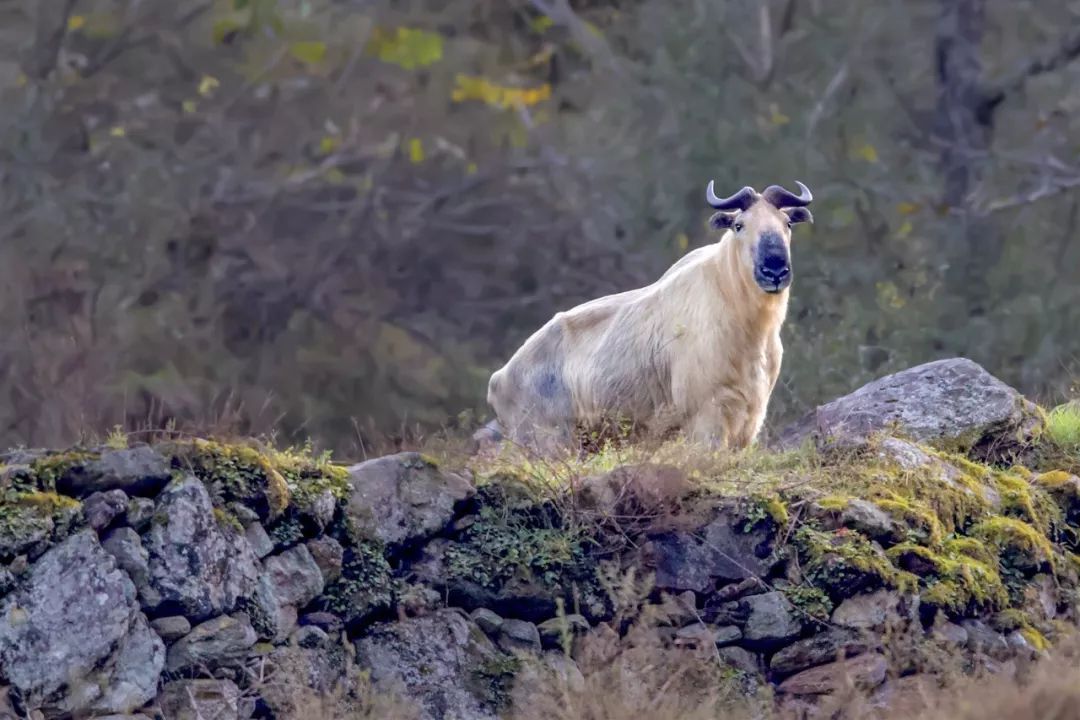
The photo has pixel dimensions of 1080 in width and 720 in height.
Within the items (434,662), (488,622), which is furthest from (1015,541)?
(434,662)

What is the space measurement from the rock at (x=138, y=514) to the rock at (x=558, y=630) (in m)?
1.68

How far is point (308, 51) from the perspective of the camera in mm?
23266

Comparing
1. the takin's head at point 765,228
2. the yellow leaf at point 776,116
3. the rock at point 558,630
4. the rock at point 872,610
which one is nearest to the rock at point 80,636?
the rock at point 558,630

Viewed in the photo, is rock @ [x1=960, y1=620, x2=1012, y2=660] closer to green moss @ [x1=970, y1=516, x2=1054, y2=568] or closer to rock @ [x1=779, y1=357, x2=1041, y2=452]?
green moss @ [x1=970, y1=516, x2=1054, y2=568]

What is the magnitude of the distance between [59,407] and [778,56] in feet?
34.5

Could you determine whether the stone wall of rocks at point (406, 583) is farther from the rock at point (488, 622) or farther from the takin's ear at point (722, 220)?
the takin's ear at point (722, 220)

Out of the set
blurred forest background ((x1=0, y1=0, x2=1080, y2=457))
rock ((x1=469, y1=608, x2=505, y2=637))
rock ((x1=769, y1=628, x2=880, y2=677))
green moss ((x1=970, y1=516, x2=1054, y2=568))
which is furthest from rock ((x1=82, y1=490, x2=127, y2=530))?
blurred forest background ((x1=0, y1=0, x2=1080, y2=457))

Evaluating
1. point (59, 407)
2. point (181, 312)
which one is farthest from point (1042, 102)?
point (59, 407)

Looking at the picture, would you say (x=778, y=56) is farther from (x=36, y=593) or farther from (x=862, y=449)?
(x=36, y=593)

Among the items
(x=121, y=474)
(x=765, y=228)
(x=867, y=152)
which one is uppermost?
(x=765, y=228)

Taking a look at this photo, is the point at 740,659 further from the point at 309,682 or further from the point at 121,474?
the point at 121,474

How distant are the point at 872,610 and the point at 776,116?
586 inches

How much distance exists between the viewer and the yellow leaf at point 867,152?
71.9ft

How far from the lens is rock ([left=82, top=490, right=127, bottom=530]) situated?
6484mm
